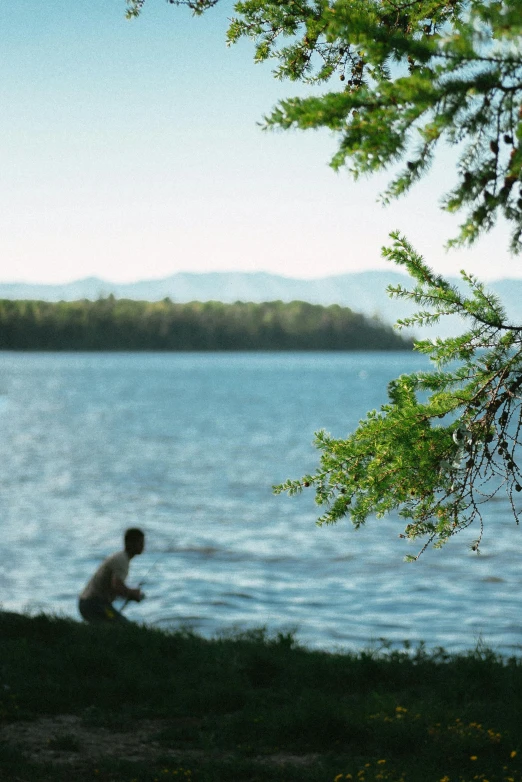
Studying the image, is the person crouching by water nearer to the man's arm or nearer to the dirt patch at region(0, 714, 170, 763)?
the man's arm

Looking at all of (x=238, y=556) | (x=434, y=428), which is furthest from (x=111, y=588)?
(x=238, y=556)

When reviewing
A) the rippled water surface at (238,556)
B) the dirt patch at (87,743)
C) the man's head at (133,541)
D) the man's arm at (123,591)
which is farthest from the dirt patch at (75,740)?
the rippled water surface at (238,556)

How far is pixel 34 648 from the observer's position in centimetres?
932

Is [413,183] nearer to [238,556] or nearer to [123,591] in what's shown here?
[123,591]

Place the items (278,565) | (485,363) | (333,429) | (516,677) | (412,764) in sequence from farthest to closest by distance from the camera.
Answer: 1. (333,429)
2. (278,565)
3. (516,677)
4. (412,764)
5. (485,363)

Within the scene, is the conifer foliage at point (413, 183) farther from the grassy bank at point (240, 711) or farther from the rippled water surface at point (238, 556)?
the rippled water surface at point (238, 556)

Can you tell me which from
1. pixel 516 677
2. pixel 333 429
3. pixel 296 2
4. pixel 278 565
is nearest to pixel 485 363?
pixel 296 2

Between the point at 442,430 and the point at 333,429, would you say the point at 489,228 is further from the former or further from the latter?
the point at 333,429

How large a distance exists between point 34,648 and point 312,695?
3055 millimetres

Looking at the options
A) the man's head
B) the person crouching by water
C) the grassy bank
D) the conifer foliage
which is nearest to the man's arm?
the person crouching by water

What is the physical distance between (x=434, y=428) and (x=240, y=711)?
4097 millimetres

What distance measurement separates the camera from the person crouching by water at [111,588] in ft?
36.0

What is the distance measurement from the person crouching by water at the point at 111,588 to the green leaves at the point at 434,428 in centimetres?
643

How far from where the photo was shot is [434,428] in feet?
15.6
